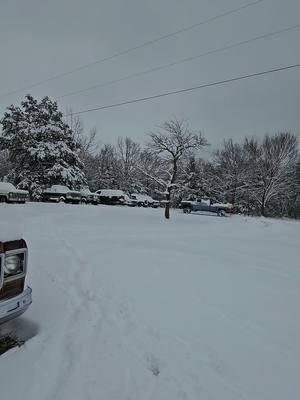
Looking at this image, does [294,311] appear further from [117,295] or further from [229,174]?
[229,174]

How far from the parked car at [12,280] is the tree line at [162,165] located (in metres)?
19.2

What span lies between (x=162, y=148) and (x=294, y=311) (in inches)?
731

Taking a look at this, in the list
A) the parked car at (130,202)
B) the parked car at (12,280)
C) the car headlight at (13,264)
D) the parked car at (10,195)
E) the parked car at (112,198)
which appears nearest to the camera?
the parked car at (12,280)

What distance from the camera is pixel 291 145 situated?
38906 millimetres

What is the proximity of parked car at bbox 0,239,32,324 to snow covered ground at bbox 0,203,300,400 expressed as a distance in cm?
33

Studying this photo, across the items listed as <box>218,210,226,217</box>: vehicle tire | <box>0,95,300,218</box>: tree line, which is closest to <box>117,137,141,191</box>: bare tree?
<box>0,95,300,218</box>: tree line

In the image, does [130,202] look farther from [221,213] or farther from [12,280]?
[12,280]

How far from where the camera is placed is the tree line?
2433 centimetres

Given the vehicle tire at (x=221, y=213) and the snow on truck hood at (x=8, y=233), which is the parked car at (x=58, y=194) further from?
the snow on truck hood at (x=8, y=233)

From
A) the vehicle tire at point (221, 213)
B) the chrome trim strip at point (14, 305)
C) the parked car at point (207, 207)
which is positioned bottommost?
the vehicle tire at point (221, 213)

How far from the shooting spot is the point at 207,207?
A: 31875mm

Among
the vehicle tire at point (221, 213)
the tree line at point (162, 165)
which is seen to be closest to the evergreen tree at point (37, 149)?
Answer: the tree line at point (162, 165)

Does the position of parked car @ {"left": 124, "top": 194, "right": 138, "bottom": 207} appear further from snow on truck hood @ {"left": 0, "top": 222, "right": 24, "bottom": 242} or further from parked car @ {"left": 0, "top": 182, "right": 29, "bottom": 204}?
snow on truck hood @ {"left": 0, "top": 222, "right": 24, "bottom": 242}

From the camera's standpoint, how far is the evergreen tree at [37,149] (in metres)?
31.0
